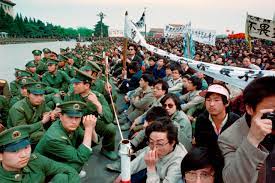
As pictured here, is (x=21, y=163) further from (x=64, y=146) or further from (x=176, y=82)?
(x=176, y=82)

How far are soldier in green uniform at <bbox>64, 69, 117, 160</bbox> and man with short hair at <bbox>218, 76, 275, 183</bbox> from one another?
2.86 m

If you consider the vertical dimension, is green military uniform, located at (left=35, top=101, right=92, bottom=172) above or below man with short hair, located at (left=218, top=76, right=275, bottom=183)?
below

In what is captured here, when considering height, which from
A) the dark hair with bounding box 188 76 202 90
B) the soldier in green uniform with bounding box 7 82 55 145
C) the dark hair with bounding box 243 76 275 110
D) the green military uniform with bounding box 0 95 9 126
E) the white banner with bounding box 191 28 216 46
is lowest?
the green military uniform with bounding box 0 95 9 126

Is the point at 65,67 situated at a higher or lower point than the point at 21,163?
higher

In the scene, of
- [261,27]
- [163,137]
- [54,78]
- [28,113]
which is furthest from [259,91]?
[54,78]

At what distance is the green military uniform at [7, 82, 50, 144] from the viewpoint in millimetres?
3955

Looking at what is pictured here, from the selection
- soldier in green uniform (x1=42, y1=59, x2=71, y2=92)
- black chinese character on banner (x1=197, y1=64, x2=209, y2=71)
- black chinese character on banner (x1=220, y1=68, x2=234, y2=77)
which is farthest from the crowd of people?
soldier in green uniform (x1=42, y1=59, x2=71, y2=92)

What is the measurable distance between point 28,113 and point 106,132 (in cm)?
122

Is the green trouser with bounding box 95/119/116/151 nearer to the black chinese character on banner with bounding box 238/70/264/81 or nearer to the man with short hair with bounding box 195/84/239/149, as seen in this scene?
the man with short hair with bounding box 195/84/239/149

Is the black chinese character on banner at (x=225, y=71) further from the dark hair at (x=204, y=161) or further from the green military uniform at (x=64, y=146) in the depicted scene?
the green military uniform at (x=64, y=146)

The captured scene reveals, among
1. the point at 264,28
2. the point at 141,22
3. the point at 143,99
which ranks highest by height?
the point at 141,22

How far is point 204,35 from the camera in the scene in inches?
376

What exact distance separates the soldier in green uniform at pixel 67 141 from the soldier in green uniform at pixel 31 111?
0.71 metres

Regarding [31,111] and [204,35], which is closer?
[31,111]
